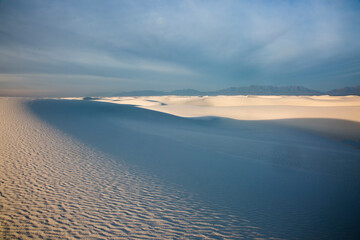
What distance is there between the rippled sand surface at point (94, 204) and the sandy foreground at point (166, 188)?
0.06 ft

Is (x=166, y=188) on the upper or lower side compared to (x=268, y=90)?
lower

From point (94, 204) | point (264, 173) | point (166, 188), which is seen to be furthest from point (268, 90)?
point (94, 204)

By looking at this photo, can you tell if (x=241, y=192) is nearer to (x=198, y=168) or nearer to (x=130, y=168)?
(x=198, y=168)

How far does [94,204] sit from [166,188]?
5.71ft

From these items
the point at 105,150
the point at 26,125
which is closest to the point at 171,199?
the point at 105,150

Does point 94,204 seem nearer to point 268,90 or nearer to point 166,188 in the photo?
point 166,188

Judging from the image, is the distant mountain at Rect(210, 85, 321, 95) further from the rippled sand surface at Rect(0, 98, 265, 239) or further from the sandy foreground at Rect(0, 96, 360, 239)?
the rippled sand surface at Rect(0, 98, 265, 239)

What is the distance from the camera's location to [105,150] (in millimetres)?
7285

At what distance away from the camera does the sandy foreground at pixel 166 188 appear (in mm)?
3326

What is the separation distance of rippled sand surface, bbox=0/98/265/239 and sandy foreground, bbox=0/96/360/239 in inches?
0.8

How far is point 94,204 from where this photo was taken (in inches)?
151

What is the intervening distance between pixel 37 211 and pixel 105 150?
389 cm

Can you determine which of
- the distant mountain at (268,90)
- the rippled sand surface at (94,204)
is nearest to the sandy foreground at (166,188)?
the rippled sand surface at (94,204)

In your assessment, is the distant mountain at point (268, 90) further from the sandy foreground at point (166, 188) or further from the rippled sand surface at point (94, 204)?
the rippled sand surface at point (94, 204)
